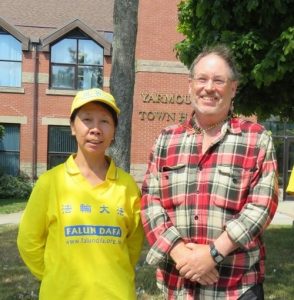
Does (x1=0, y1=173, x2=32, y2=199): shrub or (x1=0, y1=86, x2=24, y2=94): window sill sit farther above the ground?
(x1=0, y1=86, x2=24, y2=94): window sill

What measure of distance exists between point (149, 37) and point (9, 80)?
5.60 metres

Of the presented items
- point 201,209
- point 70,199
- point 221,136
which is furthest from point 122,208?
point 221,136

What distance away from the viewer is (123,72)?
4.84 metres

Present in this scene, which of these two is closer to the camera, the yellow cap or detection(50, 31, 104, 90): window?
the yellow cap

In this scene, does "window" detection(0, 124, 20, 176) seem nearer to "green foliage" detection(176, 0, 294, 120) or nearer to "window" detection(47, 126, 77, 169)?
"window" detection(47, 126, 77, 169)

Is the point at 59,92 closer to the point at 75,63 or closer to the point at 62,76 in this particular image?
the point at 62,76

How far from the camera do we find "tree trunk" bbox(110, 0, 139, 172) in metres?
4.84

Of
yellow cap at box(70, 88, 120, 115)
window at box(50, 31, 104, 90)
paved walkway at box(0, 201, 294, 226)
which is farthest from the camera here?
window at box(50, 31, 104, 90)

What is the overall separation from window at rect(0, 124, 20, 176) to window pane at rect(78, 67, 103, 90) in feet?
9.82

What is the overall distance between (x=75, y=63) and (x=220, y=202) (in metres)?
17.8

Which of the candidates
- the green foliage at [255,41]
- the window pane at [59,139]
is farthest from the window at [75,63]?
the green foliage at [255,41]

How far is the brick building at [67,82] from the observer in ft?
61.2

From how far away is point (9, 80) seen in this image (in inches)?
771

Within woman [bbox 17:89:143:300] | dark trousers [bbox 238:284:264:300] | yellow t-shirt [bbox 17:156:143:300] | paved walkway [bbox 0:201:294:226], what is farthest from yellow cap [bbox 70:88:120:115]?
paved walkway [bbox 0:201:294:226]
